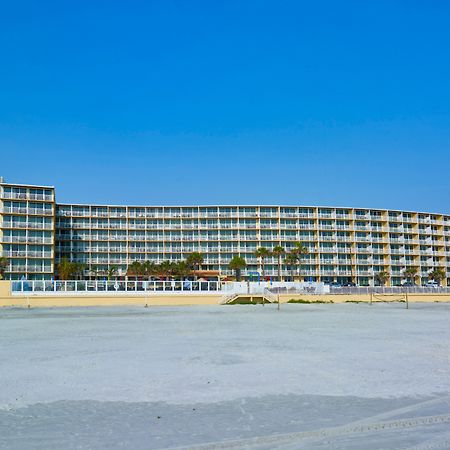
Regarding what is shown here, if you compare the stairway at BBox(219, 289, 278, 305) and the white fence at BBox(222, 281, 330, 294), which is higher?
the white fence at BBox(222, 281, 330, 294)

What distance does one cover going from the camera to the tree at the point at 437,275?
113 m

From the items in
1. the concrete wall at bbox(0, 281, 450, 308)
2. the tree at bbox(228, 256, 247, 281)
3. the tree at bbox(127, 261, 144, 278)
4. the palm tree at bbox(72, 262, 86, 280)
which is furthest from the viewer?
the tree at bbox(127, 261, 144, 278)

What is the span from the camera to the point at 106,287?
186 ft

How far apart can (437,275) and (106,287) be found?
78.6 meters

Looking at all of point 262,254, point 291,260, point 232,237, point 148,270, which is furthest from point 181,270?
point 291,260

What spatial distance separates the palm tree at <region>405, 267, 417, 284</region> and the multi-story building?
3.16ft

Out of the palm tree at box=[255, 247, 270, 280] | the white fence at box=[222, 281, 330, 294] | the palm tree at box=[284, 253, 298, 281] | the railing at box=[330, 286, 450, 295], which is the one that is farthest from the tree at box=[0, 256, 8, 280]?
the railing at box=[330, 286, 450, 295]

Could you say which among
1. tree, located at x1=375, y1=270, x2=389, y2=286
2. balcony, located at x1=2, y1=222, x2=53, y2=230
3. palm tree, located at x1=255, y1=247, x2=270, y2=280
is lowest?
tree, located at x1=375, y1=270, x2=389, y2=286

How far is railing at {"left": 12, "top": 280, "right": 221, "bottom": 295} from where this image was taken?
53.8 metres

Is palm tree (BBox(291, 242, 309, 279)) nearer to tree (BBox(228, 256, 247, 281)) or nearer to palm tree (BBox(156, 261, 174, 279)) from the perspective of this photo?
tree (BBox(228, 256, 247, 281))

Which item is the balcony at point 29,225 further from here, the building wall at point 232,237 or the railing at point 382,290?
the railing at point 382,290

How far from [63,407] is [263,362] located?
20.5 ft

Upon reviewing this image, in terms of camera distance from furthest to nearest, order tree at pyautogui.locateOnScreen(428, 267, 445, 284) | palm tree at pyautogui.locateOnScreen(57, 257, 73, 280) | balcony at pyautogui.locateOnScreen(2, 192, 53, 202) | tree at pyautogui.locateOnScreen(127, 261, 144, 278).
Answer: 1. tree at pyautogui.locateOnScreen(428, 267, 445, 284)
2. tree at pyautogui.locateOnScreen(127, 261, 144, 278)
3. balcony at pyautogui.locateOnScreen(2, 192, 53, 202)
4. palm tree at pyautogui.locateOnScreen(57, 257, 73, 280)

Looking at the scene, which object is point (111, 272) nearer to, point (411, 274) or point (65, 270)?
point (65, 270)
